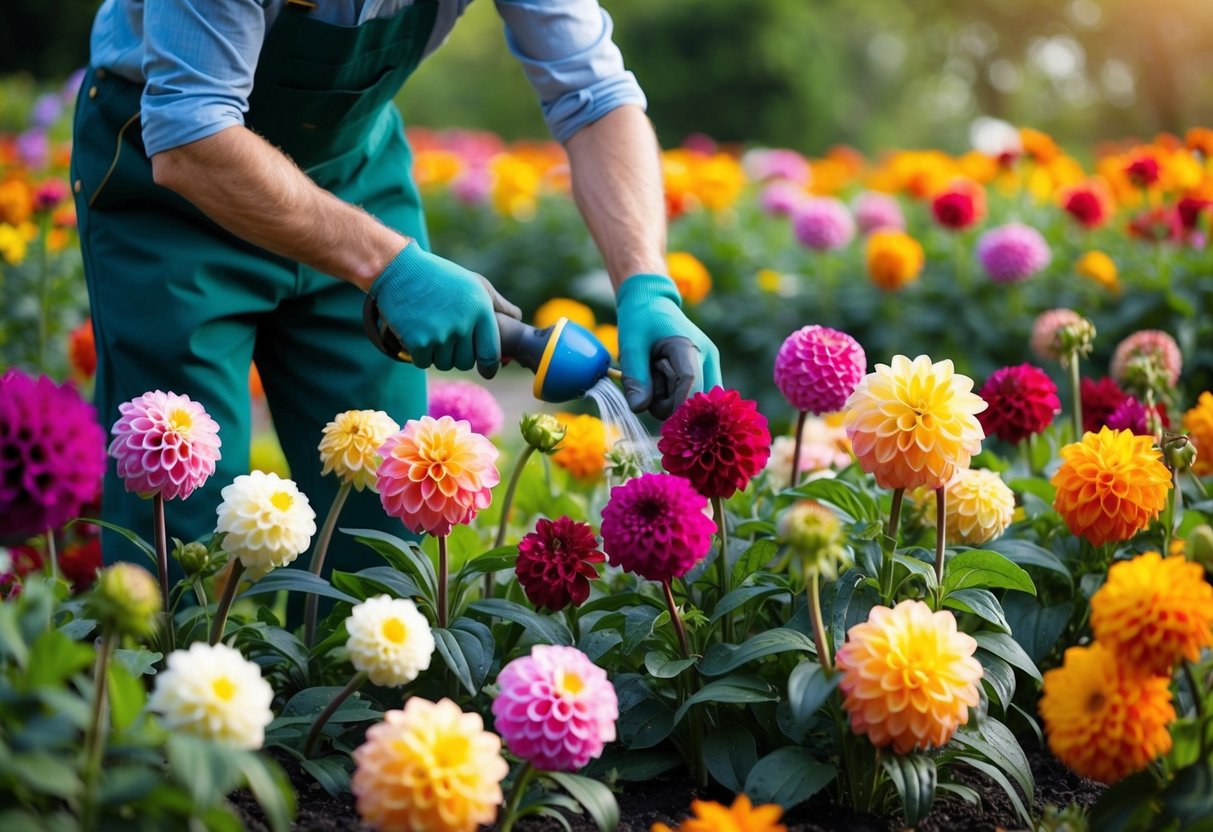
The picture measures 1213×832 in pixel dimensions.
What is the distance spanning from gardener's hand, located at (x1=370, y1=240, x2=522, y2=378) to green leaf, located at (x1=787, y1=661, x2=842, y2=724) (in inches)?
27.5

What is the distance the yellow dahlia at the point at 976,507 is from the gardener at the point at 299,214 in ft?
1.48

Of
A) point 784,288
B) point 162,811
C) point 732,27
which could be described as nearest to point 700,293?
point 784,288

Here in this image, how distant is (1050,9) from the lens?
15.6 m

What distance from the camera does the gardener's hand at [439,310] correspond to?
1910 millimetres

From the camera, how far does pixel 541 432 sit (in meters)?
1.82

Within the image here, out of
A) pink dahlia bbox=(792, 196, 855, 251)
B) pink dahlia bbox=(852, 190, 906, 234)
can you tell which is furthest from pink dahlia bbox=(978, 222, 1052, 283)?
pink dahlia bbox=(852, 190, 906, 234)

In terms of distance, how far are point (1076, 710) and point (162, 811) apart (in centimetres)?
100

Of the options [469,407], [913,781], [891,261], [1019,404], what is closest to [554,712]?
[913,781]

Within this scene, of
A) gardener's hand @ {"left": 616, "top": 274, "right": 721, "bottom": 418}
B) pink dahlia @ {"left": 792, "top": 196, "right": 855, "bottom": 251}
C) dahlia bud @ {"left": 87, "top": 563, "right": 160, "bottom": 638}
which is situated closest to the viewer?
dahlia bud @ {"left": 87, "top": 563, "right": 160, "bottom": 638}

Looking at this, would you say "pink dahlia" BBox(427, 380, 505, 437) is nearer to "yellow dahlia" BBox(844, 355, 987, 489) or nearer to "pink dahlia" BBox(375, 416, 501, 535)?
"pink dahlia" BBox(375, 416, 501, 535)

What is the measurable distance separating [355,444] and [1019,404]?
107 cm

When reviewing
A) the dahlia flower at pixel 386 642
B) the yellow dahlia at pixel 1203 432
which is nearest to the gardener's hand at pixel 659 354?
the dahlia flower at pixel 386 642

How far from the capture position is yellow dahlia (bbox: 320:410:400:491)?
1854 mm

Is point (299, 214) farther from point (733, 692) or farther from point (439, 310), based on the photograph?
point (733, 692)
